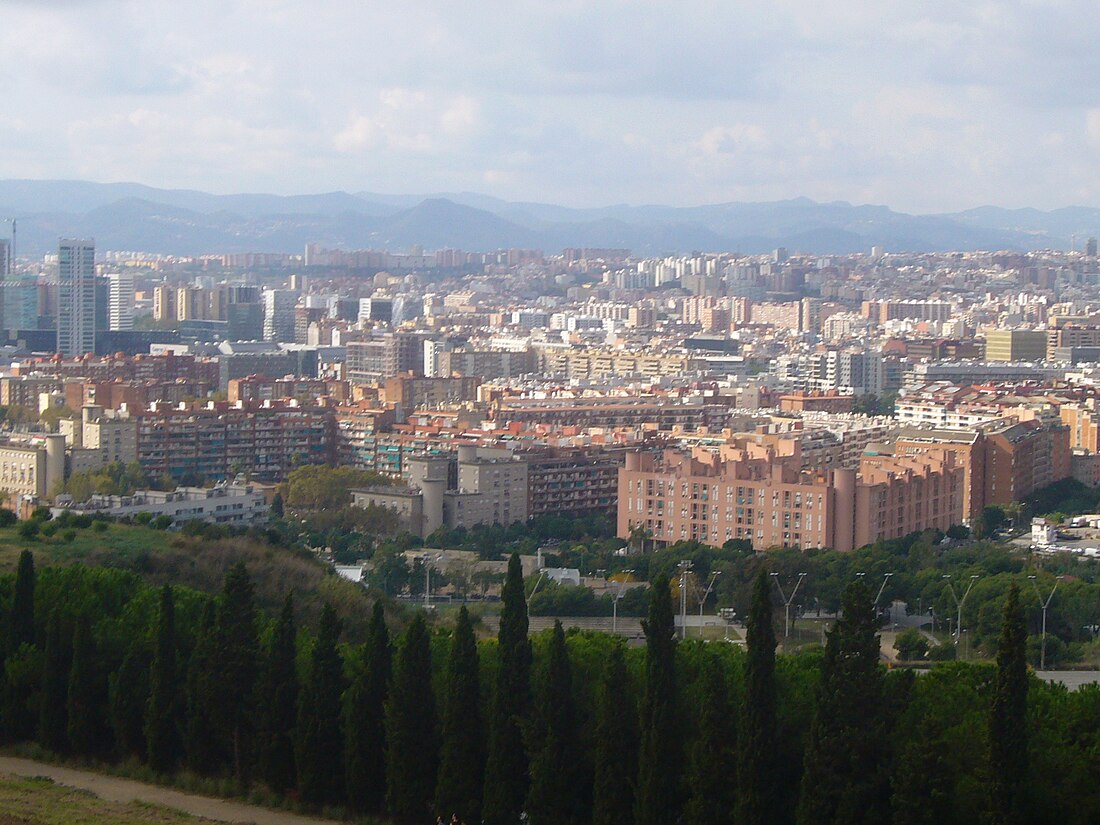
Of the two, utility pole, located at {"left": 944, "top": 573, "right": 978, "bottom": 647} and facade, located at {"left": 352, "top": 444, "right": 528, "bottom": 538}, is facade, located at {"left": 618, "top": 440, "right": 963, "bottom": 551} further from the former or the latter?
utility pole, located at {"left": 944, "top": 573, "right": 978, "bottom": 647}

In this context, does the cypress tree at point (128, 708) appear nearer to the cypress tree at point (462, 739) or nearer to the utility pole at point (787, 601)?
the cypress tree at point (462, 739)

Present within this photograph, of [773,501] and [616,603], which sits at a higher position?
[773,501]

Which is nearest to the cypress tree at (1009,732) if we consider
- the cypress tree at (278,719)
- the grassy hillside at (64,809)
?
the cypress tree at (278,719)

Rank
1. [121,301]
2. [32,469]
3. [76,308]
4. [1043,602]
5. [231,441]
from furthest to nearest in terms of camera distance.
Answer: [121,301] < [76,308] < [231,441] < [32,469] < [1043,602]

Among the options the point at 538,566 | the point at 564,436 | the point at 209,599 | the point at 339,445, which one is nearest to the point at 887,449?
the point at 564,436

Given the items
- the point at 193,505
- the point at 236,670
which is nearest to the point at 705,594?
the point at 193,505

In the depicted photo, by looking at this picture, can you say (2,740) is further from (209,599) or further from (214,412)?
(214,412)

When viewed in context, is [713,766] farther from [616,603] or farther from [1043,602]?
[616,603]

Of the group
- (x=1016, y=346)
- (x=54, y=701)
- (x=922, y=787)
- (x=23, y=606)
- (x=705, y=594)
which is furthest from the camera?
(x=1016, y=346)
